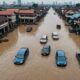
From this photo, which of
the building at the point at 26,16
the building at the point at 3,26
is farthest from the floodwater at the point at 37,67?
the building at the point at 26,16

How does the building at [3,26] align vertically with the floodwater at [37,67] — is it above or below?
above

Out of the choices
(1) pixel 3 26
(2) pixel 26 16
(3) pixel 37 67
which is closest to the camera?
(3) pixel 37 67

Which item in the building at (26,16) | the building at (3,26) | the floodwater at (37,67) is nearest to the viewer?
the floodwater at (37,67)

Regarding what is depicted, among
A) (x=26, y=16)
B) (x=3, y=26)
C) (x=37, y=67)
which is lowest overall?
(x=37, y=67)

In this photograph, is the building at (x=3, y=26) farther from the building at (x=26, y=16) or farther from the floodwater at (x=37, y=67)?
the building at (x=26, y=16)

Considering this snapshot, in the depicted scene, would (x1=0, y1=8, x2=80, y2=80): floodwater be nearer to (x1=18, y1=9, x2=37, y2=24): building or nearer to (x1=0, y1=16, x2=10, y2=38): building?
(x1=0, y1=16, x2=10, y2=38): building

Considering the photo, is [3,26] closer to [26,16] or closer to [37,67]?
[26,16]

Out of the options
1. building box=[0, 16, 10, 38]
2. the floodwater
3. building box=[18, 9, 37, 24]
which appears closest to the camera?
the floodwater

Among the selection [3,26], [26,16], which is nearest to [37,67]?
[3,26]

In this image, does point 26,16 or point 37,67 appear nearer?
point 37,67

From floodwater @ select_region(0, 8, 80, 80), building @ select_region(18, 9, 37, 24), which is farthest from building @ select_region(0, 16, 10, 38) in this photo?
building @ select_region(18, 9, 37, 24)

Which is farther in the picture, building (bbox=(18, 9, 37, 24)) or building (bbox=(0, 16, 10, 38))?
building (bbox=(18, 9, 37, 24))

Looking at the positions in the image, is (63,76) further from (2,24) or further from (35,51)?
(2,24)
